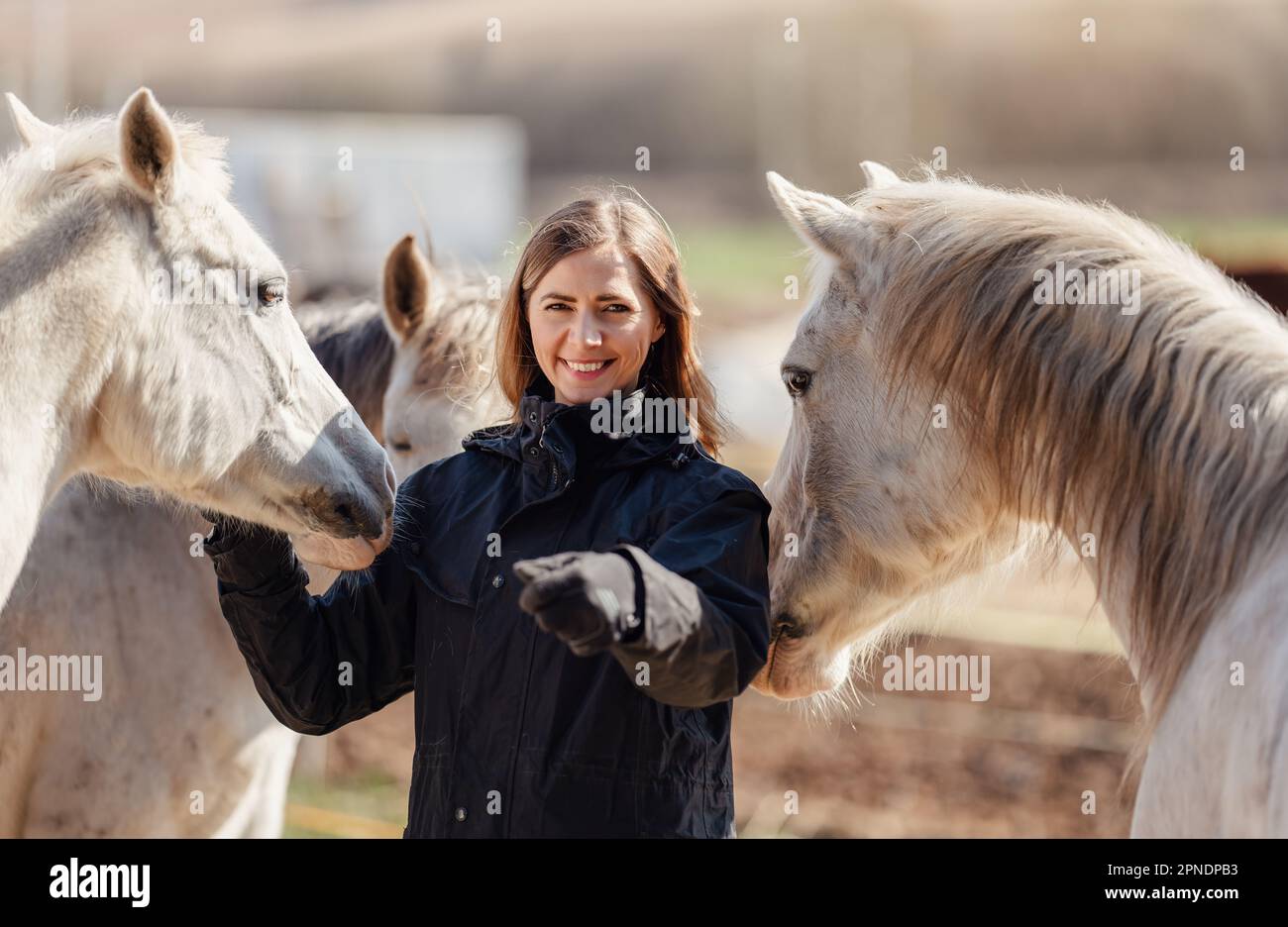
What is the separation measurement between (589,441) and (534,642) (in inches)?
14.2

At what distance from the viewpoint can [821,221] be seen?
244 cm

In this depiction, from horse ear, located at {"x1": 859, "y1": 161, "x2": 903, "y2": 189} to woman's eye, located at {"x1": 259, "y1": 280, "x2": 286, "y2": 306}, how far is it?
128 centimetres

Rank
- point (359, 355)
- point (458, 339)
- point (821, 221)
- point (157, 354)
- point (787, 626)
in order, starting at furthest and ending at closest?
point (359, 355) < point (458, 339) < point (787, 626) < point (821, 221) < point (157, 354)

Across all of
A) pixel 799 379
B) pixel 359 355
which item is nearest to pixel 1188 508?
pixel 799 379

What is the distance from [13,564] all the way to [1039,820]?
15.4 feet

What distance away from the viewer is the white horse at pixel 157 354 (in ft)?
6.63

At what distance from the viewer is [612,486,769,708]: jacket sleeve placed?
5.50 feet

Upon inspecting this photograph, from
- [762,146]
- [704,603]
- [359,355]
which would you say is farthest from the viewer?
[762,146]

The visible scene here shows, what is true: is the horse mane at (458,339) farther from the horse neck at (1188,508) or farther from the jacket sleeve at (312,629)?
the horse neck at (1188,508)

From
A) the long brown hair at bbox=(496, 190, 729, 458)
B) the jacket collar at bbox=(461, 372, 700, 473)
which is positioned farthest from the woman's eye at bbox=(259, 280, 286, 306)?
the jacket collar at bbox=(461, 372, 700, 473)

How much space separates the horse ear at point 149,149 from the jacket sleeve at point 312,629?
0.63m

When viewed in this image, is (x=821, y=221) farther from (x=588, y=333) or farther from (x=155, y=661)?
(x=155, y=661)

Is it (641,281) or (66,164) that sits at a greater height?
(66,164)
